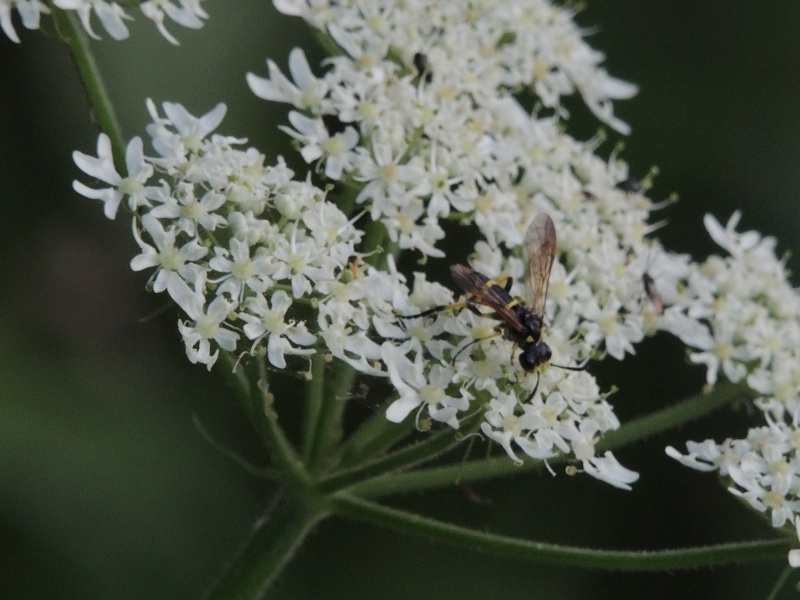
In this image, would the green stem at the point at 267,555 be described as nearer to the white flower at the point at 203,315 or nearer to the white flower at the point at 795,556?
the white flower at the point at 203,315

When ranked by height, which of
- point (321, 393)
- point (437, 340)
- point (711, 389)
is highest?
point (711, 389)

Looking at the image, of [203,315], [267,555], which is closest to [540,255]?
[203,315]

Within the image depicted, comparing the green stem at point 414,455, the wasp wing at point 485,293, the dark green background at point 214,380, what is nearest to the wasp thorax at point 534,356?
the wasp wing at point 485,293

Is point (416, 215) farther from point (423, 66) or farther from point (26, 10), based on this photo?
point (26, 10)

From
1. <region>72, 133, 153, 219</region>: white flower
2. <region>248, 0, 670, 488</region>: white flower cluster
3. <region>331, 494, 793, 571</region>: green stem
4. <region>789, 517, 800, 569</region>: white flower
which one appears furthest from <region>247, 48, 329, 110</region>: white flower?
<region>789, 517, 800, 569</region>: white flower

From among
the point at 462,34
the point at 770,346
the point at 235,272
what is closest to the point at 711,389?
the point at 770,346

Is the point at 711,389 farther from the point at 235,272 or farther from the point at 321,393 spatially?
the point at 235,272
